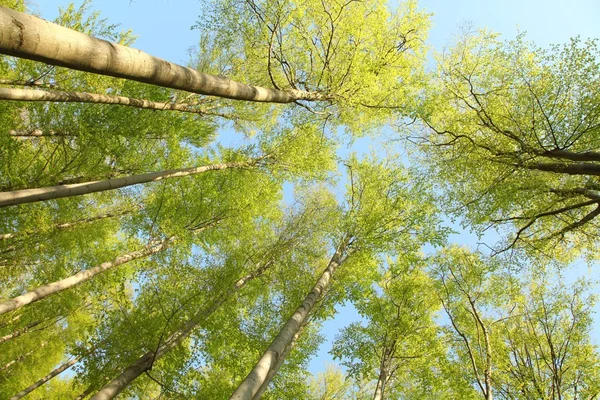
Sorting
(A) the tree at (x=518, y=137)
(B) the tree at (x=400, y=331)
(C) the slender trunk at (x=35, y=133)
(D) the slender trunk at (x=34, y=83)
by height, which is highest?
(A) the tree at (x=518, y=137)

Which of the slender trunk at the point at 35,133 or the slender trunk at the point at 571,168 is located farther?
the slender trunk at the point at 35,133

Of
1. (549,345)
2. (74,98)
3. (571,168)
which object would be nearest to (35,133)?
(74,98)

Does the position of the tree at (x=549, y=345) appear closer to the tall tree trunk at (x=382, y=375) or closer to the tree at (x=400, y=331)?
the tree at (x=400, y=331)

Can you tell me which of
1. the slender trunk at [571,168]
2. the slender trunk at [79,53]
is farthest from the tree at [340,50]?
the slender trunk at [79,53]

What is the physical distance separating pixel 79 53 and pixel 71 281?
5.85m

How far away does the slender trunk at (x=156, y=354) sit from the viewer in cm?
539

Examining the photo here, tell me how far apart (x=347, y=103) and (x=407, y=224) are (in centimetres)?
396

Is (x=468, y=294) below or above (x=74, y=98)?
above

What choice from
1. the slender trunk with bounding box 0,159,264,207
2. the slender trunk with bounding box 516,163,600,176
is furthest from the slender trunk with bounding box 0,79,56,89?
the slender trunk with bounding box 516,163,600,176

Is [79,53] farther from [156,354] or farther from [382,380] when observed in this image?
[382,380]

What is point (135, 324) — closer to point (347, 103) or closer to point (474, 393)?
point (347, 103)

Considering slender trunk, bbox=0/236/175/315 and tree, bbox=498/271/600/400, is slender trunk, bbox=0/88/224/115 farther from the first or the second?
tree, bbox=498/271/600/400

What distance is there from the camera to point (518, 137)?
22.0 ft

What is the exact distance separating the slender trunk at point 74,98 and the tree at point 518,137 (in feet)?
20.9
